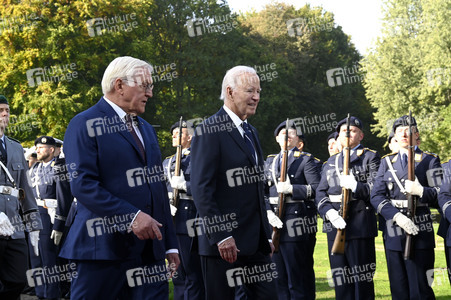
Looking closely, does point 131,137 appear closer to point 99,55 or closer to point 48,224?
point 48,224

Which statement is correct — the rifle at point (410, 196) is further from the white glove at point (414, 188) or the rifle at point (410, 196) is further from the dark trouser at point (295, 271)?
the dark trouser at point (295, 271)

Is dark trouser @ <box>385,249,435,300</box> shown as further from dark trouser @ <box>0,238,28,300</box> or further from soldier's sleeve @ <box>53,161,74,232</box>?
soldier's sleeve @ <box>53,161,74,232</box>

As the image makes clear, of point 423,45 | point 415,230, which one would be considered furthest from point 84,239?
point 423,45

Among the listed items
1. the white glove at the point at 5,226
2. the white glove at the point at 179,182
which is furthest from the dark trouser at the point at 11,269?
the white glove at the point at 179,182

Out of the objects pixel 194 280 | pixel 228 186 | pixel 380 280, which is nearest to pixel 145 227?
pixel 228 186

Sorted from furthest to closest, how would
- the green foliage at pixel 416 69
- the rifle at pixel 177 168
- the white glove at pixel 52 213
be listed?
the green foliage at pixel 416 69 < the white glove at pixel 52 213 < the rifle at pixel 177 168

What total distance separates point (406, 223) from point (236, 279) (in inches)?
133

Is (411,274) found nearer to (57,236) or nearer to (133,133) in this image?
(133,133)

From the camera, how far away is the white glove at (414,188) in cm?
866

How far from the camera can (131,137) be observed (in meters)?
5.00

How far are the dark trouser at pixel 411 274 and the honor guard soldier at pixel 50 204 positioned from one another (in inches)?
219

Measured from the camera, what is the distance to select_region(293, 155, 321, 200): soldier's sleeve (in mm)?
10547

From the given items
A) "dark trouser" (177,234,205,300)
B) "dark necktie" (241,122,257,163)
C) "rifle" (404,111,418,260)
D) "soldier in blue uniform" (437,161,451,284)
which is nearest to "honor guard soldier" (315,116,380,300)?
"rifle" (404,111,418,260)

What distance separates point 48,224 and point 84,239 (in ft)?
28.5
